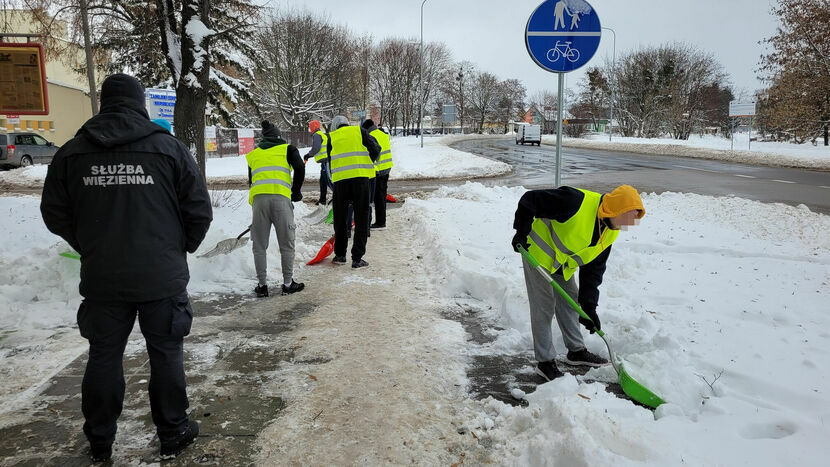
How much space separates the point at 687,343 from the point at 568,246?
1.24 m

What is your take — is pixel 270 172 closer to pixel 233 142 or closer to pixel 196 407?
pixel 196 407

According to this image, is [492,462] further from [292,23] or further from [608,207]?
[292,23]

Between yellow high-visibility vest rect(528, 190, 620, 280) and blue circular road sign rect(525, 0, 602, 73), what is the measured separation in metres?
2.02

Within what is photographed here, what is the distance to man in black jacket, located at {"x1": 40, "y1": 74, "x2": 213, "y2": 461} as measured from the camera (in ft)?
8.37

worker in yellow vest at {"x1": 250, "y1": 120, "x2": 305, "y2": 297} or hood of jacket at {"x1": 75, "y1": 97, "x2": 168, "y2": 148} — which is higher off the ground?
hood of jacket at {"x1": 75, "y1": 97, "x2": 168, "y2": 148}

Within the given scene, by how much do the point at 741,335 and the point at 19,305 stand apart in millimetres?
6090

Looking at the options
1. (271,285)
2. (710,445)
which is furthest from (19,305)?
(710,445)

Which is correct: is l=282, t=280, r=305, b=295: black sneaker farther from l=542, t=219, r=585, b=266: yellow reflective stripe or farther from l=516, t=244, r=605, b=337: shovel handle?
l=542, t=219, r=585, b=266: yellow reflective stripe

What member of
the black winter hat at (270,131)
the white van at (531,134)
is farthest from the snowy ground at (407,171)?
the white van at (531,134)

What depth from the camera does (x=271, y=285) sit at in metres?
6.08

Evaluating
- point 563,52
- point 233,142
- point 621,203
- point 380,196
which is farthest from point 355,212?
point 233,142

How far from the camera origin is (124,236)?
2562 millimetres

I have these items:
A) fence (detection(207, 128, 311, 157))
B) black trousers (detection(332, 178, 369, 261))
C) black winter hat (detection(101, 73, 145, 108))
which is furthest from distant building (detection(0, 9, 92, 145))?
black winter hat (detection(101, 73, 145, 108))

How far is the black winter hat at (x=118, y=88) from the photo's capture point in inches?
103
